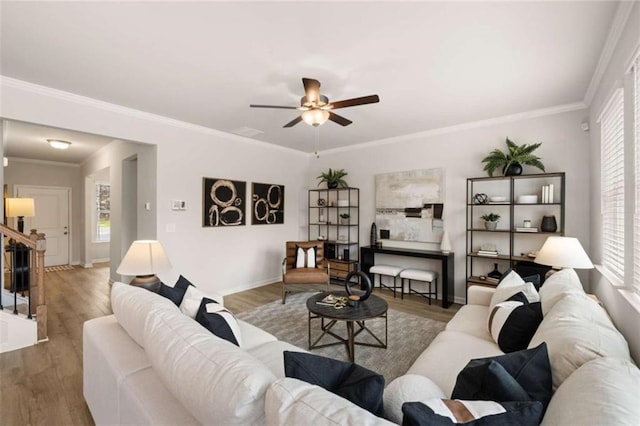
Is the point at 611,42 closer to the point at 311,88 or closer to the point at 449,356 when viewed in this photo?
the point at 311,88

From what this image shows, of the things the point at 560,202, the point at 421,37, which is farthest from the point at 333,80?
the point at 560,202

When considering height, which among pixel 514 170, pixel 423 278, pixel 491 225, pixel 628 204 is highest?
pixel 514 170

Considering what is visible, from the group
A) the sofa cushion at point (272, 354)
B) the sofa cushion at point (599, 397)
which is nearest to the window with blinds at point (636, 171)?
the sofa cushion at point (599, 397)

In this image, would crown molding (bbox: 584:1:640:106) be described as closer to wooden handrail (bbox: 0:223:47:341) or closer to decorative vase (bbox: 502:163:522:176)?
decorative vase (bbox: 502:163:522:176)

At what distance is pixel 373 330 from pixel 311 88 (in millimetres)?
2622

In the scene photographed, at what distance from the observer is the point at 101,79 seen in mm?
2861

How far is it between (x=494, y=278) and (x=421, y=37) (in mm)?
3159

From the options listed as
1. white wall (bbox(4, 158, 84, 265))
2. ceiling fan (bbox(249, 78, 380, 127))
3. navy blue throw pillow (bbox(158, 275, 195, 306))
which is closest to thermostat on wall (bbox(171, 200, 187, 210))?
ceiling fan (bbox(249, 78, 380, 127))

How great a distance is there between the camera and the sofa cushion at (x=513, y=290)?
2.16m

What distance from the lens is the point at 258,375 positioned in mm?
967

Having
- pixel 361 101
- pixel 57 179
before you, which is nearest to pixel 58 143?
pixel 57 179

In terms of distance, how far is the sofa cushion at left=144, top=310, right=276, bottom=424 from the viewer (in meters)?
0.91

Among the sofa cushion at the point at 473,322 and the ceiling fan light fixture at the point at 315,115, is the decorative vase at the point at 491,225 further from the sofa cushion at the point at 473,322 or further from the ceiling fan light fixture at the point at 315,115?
the ceiling fan light fixture at the point at 315,115

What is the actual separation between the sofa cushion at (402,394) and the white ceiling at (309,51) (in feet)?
6.83
